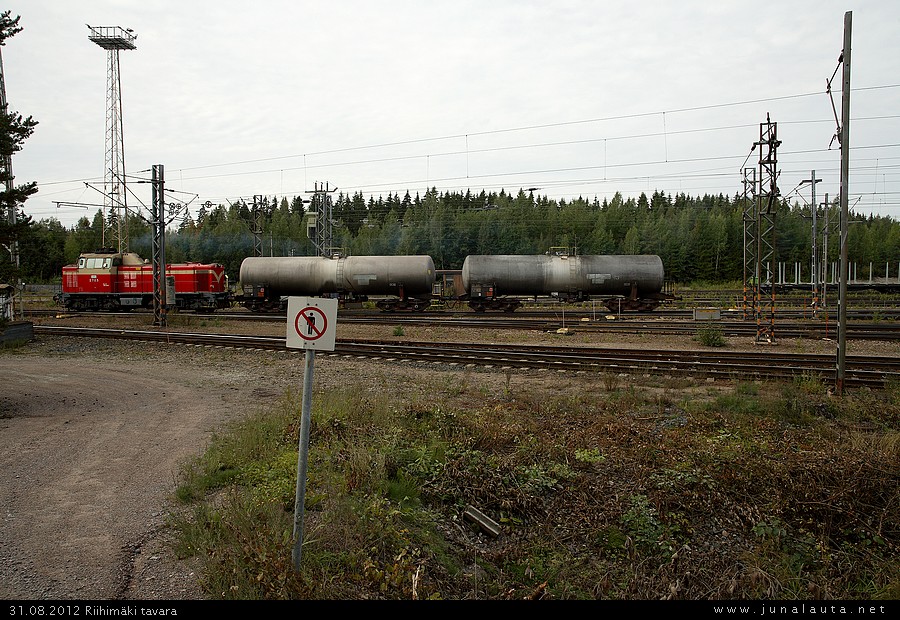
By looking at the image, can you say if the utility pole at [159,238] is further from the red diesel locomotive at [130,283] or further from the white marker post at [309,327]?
the white marker post at [309,327]

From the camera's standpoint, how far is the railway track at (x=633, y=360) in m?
13.0

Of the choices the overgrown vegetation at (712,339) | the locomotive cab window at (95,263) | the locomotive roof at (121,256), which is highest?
the locomotive roof at (121,256)

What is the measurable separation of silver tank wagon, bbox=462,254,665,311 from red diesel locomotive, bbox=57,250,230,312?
617 inches

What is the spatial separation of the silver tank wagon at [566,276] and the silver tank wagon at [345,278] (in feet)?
8.93

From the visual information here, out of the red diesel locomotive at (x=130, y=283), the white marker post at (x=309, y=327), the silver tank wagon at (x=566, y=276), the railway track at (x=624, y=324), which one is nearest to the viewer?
the white marker post at (x=309, y=327)

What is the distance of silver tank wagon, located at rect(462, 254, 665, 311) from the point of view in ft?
98.7

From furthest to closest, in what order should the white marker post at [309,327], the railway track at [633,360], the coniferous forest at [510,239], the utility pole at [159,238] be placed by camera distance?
the coniferous forest at [510,239], the utility pole at [159,238], the railway track at [633,360], the white marker post at [309,327]

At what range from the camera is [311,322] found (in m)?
4.70

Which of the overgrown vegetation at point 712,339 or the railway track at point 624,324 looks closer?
the overgrown vegetation at point 712,339

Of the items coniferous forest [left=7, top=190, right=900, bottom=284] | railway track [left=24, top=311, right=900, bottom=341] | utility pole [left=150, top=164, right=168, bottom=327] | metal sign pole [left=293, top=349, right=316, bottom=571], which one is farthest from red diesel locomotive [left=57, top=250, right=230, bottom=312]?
metal sign pole [left=293, top=349, right=316, bottom=571]

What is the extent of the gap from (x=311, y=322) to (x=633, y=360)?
12.1m

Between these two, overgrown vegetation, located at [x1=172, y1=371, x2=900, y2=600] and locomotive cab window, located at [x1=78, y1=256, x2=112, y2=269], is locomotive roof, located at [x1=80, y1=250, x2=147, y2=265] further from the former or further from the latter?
overgrown vegetation, located at [x1=172, y1=371, x2=900, y2=600]

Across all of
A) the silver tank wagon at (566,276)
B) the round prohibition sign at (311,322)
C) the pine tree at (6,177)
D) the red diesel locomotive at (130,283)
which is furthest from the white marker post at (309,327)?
the red diesel locomotive at (130,283)
